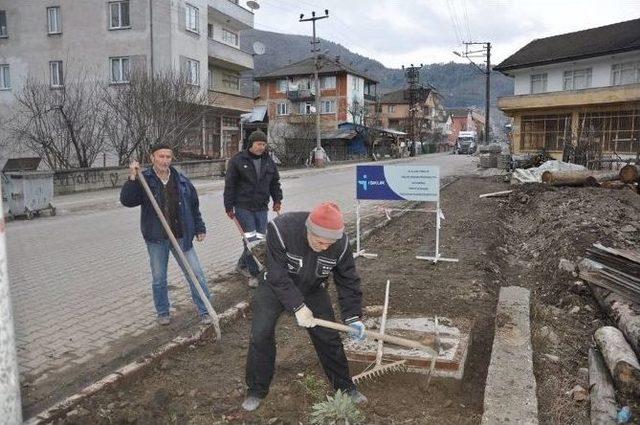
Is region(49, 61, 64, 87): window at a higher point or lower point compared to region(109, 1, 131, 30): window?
lower

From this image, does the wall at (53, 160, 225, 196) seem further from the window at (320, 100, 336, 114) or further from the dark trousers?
the window at (320, 100, 336, 114)

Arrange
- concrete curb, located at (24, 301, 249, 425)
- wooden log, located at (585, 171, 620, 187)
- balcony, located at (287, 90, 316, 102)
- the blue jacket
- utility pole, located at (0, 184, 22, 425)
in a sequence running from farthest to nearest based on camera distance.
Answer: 1. balcony, located at (287, 90, 316, 102)
2. wooden log, located at (585, 171, 620, 187)
3. the blue jacket
4. concrete curb, located at (24, 301, 249, 425)
5. utility pole, located at (0, 184, 22, 425)

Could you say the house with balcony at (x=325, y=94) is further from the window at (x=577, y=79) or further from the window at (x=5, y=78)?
the window at (x=5, y=78)

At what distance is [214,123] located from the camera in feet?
115

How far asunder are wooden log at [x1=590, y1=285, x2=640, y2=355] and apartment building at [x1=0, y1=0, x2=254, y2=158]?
73.4 feet

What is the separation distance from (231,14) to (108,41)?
29.9 ft

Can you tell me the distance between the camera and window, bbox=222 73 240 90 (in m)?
37.8

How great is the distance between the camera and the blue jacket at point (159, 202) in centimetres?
479

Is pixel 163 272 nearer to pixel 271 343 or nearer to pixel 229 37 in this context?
pixel 271 343

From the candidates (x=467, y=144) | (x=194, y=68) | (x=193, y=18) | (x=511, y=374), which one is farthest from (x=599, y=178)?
(x=467, y=144)

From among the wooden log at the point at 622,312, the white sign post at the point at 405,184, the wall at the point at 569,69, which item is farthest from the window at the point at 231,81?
the wooden log at the point at 622,312

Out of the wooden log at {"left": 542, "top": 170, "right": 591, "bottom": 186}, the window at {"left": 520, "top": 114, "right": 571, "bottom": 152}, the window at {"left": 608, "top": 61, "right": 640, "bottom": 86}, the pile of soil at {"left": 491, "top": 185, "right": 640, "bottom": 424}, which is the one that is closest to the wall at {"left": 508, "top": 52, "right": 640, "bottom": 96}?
the window at {"left": 608, "top": 61, "right": 640, "bottom": 86}

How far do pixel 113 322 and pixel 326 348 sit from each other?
260 centimetres

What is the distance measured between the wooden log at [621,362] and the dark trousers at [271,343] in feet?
6.04
